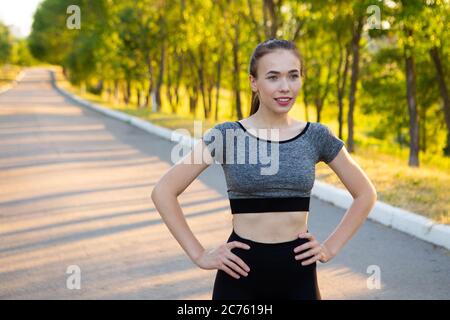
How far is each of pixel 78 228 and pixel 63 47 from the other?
272 feet

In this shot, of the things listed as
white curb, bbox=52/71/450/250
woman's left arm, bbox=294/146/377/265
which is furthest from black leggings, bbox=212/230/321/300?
white curb, bbox=52/71/450/250

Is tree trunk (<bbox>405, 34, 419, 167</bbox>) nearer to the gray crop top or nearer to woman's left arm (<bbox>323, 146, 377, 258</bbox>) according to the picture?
woman's left arm (<bbox>323, 146, 377, 258</bbox>)

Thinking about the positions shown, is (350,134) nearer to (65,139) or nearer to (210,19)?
(65,139)

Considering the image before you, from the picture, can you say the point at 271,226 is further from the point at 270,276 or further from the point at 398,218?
the point at 398,218

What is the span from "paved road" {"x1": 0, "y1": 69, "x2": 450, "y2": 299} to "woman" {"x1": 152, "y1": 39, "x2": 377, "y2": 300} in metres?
2.93

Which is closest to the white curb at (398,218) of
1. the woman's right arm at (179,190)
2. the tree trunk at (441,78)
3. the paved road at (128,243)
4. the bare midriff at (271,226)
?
the paved road at (128,243)

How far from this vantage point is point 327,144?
106 inches

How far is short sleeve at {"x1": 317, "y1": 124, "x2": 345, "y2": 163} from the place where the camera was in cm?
269

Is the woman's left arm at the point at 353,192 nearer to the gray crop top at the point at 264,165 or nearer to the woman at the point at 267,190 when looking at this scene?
the woman at the point at 267,190

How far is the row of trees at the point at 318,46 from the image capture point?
67.9ft

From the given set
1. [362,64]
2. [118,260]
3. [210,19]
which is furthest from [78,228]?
[210,19]

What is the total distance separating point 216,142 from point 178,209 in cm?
31

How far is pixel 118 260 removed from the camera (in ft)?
21.8

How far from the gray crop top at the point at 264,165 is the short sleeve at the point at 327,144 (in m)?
0.02
